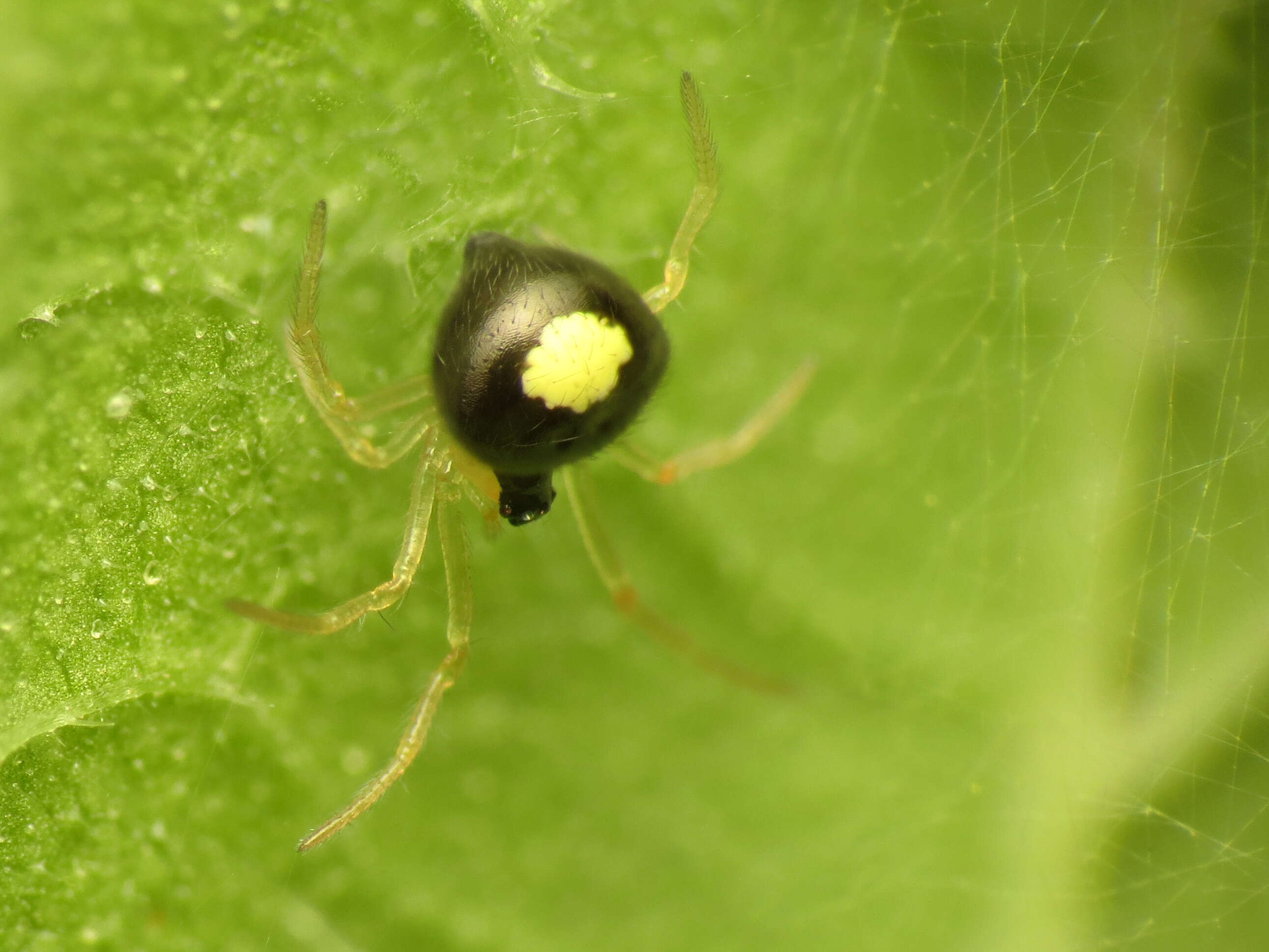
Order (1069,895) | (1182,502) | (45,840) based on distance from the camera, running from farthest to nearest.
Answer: (1069,895) < (1182,502) < (45,840)

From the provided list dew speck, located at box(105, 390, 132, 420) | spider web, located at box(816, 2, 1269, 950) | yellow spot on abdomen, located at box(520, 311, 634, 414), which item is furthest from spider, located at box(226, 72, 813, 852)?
spider web, located at box(816, 2, 1269, 950)

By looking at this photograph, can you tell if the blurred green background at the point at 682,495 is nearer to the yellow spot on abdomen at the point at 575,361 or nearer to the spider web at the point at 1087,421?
the spider web at the point at 1087,421

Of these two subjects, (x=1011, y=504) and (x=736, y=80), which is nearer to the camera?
(x=736, y=80)

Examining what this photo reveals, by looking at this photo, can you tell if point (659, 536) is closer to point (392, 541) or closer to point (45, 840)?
point (392, 541)

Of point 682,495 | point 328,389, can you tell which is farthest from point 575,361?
point 682,495

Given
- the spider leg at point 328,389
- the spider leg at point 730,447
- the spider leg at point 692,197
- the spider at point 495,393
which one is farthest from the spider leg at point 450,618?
the spider leg at point 692,197

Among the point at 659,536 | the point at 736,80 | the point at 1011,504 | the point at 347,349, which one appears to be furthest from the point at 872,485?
the point at 347,349
